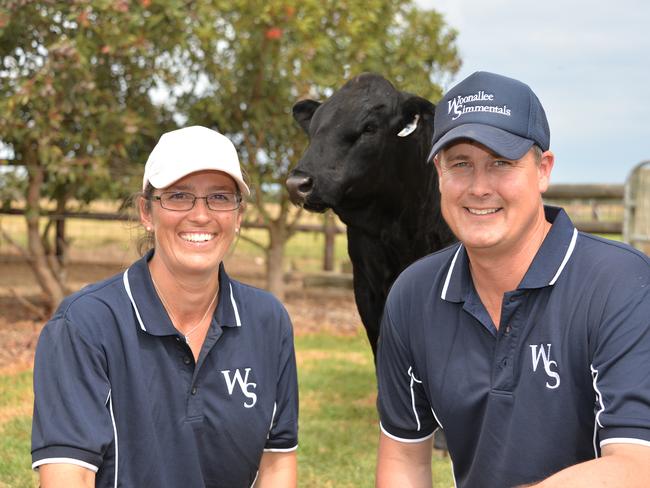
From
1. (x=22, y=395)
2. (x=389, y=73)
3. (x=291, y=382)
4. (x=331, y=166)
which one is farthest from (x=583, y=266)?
(x=389, y=73)

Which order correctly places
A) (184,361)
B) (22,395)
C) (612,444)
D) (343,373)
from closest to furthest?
(612,444) < (184,361) < (22,395) < (343,373)

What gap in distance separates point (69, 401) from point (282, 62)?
670 centimetres

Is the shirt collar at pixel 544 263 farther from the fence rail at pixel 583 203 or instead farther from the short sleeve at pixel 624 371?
the fence rail at pixel 583 203

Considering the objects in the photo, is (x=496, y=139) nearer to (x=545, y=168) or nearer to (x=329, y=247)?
(x=545, y=168)

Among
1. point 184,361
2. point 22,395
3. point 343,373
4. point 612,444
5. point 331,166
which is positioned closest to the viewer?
point 612,444

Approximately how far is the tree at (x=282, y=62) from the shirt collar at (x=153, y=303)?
5.73 m

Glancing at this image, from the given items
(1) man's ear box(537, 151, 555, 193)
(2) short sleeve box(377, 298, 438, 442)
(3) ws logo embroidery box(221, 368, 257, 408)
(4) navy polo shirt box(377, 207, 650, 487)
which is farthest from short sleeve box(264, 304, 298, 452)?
(1) man's ear box(537, 151, 555, 193)

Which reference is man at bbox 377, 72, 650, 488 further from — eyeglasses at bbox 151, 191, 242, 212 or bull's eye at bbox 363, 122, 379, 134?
bull's eye at bbox 363, 122, 379, 134

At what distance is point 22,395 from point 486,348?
15.2ft

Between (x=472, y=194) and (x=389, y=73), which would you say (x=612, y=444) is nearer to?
(x=472, y=194)

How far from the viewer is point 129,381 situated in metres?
2.62

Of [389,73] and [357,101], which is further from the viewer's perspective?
[389,73]

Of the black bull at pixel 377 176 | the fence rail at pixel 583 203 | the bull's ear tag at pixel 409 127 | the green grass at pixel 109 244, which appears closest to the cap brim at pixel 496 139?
the black bull at pixel 377 176

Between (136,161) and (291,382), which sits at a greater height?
(136,161)
